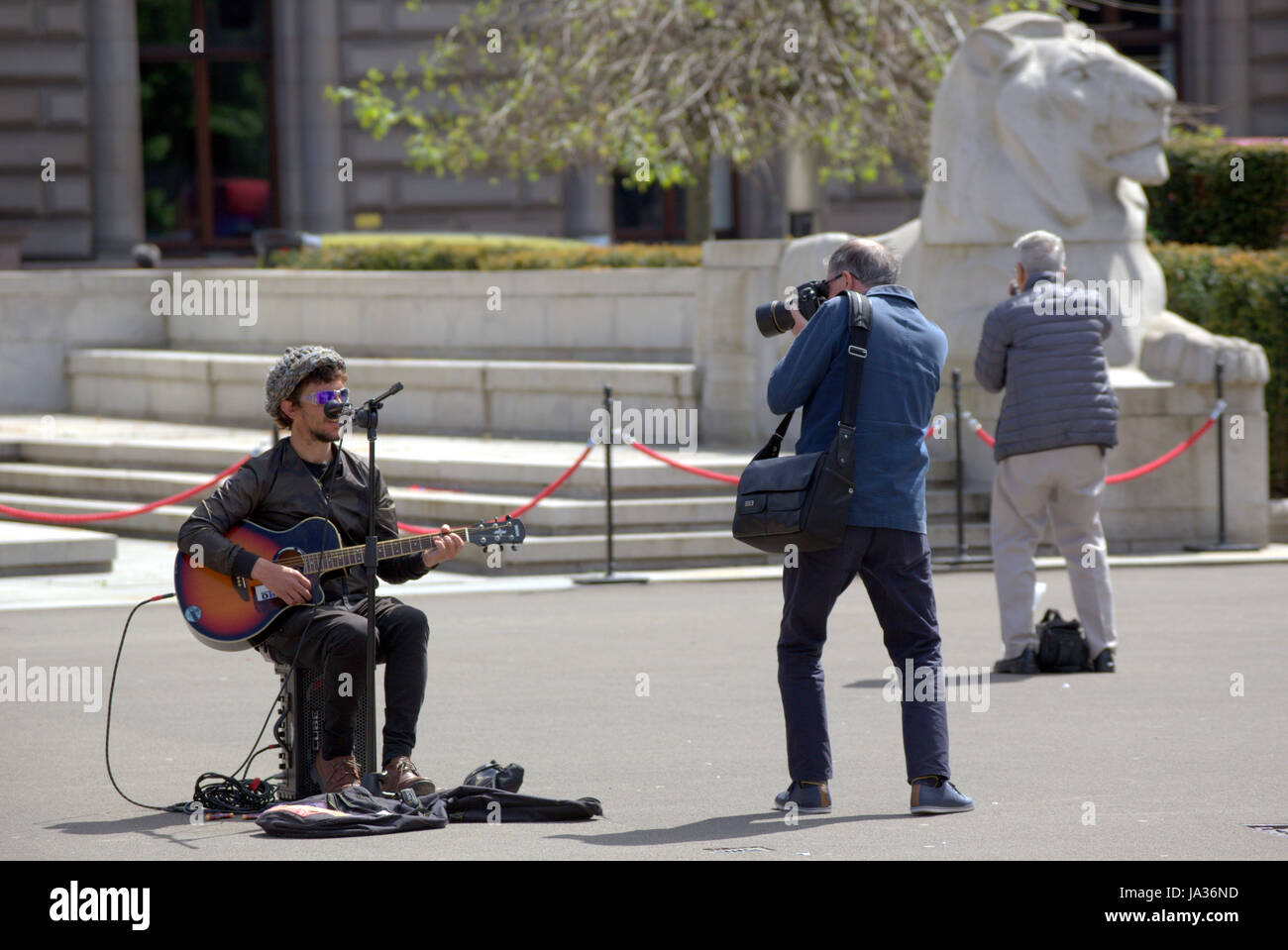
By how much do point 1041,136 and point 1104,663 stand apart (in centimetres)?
547

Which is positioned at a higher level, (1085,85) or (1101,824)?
(1085,85)

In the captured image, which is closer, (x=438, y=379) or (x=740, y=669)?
(x=740, y=669)

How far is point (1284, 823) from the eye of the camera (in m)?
6.26

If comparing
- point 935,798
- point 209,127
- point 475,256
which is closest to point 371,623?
point 935,798

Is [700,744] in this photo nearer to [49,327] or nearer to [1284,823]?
[1284,823]

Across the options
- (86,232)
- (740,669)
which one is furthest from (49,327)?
(740,669)

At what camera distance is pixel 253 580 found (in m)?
6.75

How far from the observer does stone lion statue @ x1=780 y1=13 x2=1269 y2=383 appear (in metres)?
13.8

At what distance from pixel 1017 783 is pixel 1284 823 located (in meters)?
1.02

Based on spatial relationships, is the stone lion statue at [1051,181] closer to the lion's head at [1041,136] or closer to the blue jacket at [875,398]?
the lion's head at [1041,136]

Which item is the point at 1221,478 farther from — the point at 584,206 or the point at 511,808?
the point at 584,206

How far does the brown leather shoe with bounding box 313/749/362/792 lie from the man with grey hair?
12.4ft

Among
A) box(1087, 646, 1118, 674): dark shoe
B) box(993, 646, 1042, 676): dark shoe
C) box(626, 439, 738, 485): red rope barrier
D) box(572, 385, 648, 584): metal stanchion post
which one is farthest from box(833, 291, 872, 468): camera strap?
box(626, 439, 738, 485): red rope barrier
